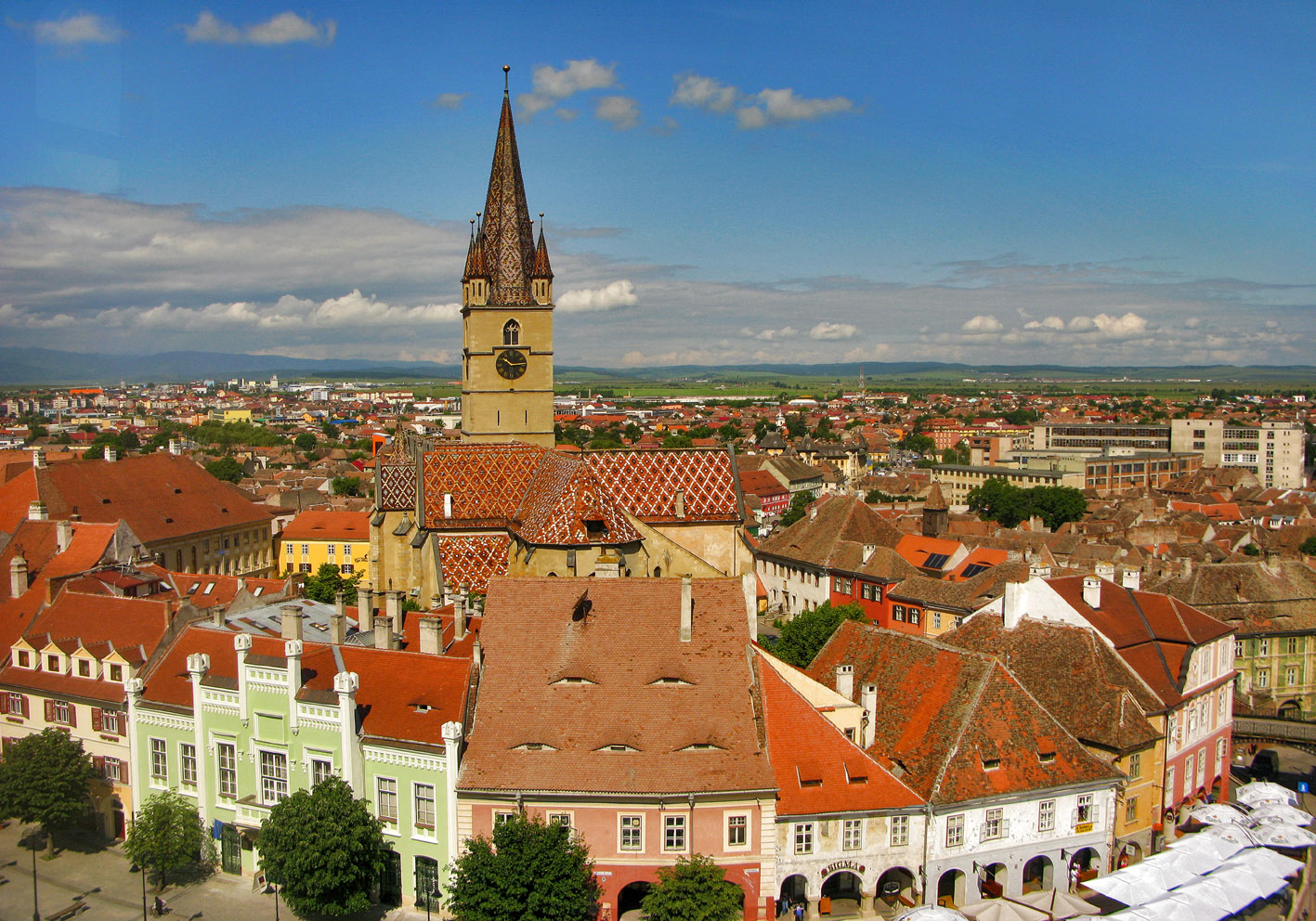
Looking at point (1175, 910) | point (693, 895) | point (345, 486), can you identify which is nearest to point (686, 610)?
point (693, 895)

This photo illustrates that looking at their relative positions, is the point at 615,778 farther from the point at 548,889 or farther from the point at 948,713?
the point at 948,713

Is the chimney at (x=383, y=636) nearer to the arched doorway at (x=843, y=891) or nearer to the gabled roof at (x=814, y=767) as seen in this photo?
the gabled roof at (x=814, y=767)

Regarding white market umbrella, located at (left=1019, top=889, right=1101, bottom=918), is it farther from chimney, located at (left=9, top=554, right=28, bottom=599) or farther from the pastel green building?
chimney, located at (left=9, top=554, right=28, bottom=599)

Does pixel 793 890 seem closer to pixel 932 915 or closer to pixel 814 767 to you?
pixel 814 767

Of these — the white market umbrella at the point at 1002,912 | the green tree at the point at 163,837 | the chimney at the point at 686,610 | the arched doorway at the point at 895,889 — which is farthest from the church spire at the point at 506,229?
the white market umbrella at the point at 1002,912

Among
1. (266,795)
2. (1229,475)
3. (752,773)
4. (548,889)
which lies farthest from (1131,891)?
(1229,475)

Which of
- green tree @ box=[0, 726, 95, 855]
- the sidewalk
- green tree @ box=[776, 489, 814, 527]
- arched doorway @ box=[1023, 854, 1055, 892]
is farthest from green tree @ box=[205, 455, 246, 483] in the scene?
arched doorway @ box=[1023, 854, 1055, 892]
